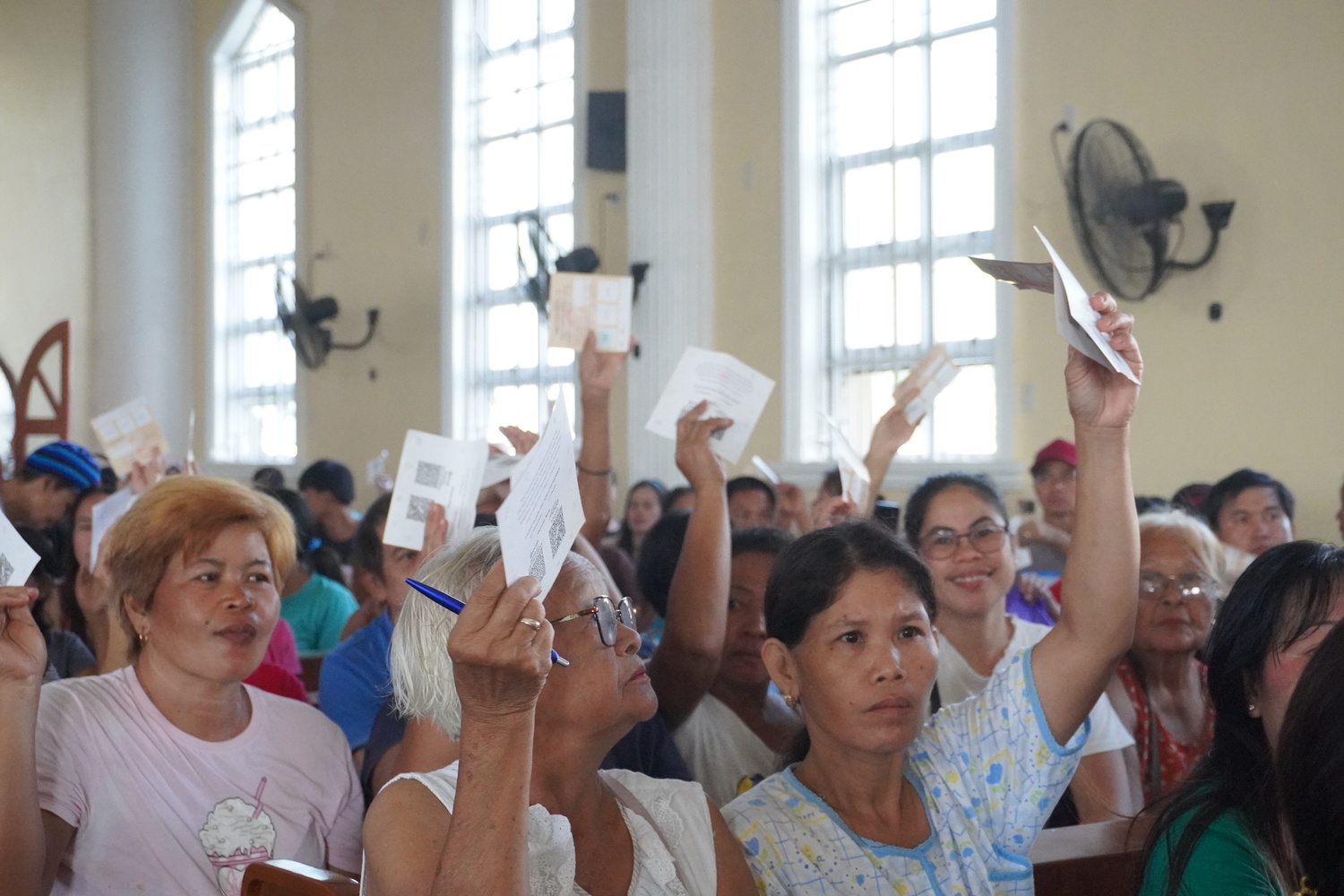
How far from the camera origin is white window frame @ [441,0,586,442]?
384 inches

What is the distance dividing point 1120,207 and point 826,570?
4.49 m

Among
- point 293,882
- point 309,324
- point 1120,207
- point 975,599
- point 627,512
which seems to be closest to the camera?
point 293,882

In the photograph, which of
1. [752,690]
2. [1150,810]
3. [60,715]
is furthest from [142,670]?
[1150,810]

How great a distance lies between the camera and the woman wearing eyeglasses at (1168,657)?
275cm

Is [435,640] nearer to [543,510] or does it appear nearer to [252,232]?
[543,510]

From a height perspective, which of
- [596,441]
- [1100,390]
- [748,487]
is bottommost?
[748,487]

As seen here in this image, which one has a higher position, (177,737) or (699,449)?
(699,449)

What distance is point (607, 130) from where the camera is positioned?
28.0ft

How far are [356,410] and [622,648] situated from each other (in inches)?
359

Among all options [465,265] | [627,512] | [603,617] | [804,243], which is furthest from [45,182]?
[603,617]

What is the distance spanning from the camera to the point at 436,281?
32.6 ft

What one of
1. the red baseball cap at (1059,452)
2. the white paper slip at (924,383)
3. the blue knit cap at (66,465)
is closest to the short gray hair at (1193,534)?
the white paper slip at (924,383)

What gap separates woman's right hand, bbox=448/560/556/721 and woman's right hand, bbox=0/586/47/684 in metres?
0.93

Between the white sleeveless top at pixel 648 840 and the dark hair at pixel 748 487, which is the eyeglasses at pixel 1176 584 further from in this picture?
the dark hair at pixel 748 487
